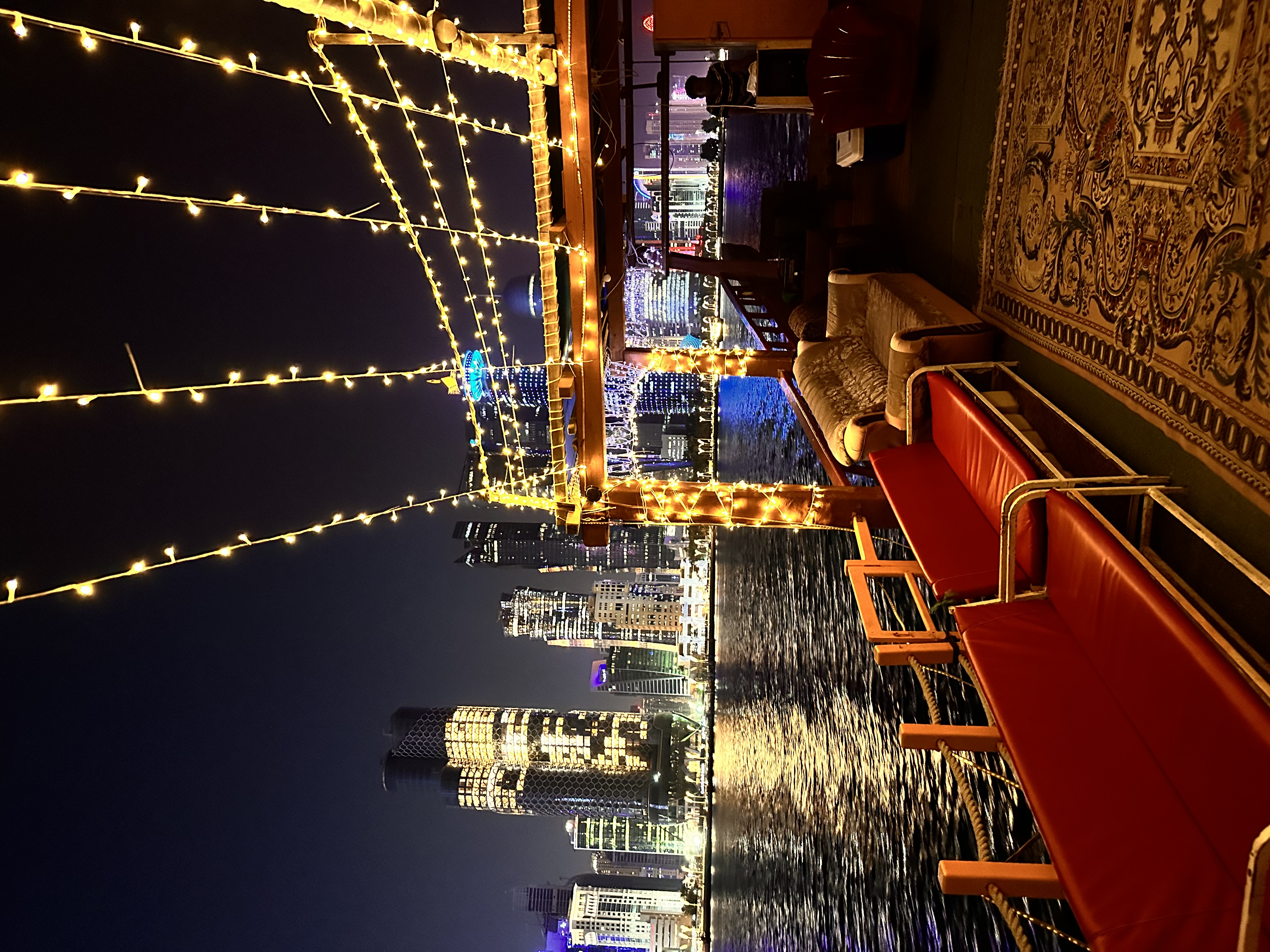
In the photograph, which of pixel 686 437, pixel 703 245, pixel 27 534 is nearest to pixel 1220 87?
pixel 27 534

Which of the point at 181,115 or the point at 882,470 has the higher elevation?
the point at 181,115

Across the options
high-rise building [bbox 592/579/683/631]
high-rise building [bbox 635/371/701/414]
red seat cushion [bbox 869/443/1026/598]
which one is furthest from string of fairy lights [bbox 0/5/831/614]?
high-rise building [bbox 592/579/683/631]

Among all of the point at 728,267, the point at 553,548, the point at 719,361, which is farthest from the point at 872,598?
the point at 553,548

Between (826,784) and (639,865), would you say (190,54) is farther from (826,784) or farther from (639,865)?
(639,865)

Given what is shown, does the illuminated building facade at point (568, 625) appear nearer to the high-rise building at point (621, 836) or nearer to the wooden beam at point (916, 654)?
the high-rise building at point (621, 836)

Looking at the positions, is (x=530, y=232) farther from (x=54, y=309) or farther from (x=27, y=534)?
(x=27, y=534)

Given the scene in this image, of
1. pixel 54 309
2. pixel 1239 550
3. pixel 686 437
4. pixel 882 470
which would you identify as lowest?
pixel 686 437

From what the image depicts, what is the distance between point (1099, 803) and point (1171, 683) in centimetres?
32

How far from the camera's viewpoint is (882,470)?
10.3ft

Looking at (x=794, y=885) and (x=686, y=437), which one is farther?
(x=686, y=437)

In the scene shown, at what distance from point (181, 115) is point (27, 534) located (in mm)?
1582

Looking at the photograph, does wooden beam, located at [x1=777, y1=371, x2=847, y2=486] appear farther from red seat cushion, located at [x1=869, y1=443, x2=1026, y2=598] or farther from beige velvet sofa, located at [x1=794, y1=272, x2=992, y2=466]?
red seat cushion, located at [x1=869, y1=443, x2=1026, y2=598]

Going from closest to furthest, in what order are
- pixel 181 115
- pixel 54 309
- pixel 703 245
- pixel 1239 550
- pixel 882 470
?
pixel 1239 550, pixel 54 309, pixel 181 115, pixel 882 470, pixel 703 245

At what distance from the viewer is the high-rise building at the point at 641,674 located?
3459 centimetres
